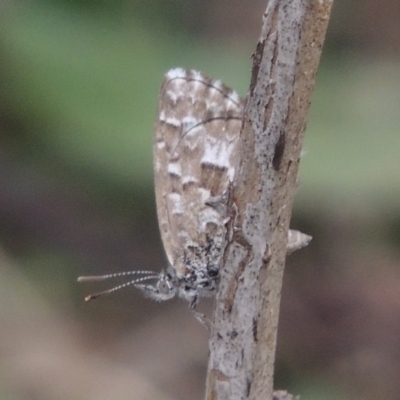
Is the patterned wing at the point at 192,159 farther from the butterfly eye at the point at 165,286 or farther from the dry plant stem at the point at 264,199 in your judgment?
the dry plant stem at the point at 264,199

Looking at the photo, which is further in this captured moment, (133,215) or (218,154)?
(133,215)

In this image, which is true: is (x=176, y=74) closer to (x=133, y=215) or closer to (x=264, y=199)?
(x=264, y=199)

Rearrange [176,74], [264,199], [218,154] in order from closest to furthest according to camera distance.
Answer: [264,199], [218,154], [176,74]

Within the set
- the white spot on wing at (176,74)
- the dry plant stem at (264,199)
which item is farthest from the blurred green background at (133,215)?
the dry plant stem at (264,199)

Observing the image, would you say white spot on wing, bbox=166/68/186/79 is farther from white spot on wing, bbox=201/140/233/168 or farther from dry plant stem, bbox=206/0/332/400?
A: dry plant stem, bbox=206/0/332/400

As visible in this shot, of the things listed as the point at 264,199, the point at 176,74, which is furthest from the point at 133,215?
the point at 264,199

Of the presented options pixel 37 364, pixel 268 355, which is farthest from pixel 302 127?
pixel 37 364

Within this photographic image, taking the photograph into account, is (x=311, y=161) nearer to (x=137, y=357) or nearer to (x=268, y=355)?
(x=137, y=357)
